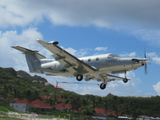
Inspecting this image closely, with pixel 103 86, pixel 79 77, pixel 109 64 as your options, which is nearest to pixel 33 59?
pixel 79 77

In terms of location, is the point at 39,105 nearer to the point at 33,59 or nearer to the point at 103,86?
the point at 33,59

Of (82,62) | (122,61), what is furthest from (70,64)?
(122,61)

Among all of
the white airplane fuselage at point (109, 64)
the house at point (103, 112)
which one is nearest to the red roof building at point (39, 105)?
the house at point (103, 112)

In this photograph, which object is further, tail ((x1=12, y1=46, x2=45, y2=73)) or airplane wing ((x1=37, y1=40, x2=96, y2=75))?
tail ((x1=12, y1=46, x2=45, y2=73))

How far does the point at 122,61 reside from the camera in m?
28.7

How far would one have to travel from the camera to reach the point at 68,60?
29.7 metres

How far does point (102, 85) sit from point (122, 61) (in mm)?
8572

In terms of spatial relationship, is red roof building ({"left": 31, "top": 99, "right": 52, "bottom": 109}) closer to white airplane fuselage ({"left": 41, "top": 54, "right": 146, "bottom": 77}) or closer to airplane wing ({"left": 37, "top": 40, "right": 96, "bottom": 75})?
white airplane fuselage ({"left": 41, "top": 54, "right": 146, "bottom": 77})

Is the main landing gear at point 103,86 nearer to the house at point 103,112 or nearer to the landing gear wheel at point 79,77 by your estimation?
the landing gear wheel at point 79,77

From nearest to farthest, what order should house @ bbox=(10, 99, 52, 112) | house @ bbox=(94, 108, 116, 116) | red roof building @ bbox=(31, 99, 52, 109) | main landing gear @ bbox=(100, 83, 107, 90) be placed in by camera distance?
1. main landing gear @ bbox=(100, 83, 107, 90)
2. house @ bbox=(10, 99, 52, 112)
3. red roof building @ bbox=(31, 99, 52, 109)
4. house @ bbox=(94, 108, 116, 116)

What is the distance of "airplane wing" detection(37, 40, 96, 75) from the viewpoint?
26.7 m

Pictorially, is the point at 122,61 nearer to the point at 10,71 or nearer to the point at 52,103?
the point at 52,103

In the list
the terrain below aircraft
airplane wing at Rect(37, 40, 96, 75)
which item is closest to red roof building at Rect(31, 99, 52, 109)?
the terrain below aircraft

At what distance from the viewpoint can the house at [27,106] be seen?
279 feet
